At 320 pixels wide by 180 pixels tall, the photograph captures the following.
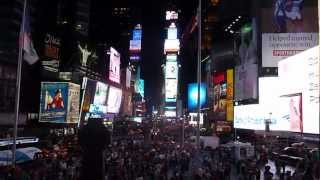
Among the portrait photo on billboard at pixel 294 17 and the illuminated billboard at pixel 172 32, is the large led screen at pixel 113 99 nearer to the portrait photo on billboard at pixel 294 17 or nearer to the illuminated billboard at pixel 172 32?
the portrait photo on billboard at pixel 294 17

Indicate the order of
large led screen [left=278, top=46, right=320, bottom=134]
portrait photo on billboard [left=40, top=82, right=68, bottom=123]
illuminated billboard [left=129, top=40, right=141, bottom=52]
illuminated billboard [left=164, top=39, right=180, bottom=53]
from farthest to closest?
1. illuminated billboard [left=129, top=40, right=141, bottom=52]
2. illuminated billboard [left=164, top=39, right=180, bottom=53]
3. portrait photo on billboard [left=40, top=82, right=68, bottom=123]
4. large led screen [left=278, top=46, right=320, bottom=134]

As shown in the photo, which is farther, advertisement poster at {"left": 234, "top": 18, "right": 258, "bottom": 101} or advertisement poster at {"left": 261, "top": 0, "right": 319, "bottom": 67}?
advertisement poster at {"left": 234, "top": 18, "right": 258, "bottom": 101}

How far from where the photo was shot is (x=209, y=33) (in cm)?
12031

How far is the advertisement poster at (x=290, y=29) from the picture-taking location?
89.1ft

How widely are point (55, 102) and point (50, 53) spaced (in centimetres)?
957

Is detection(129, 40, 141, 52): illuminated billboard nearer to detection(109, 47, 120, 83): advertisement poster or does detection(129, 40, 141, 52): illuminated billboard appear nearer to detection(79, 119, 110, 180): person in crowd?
detection(109, 47, 120, 83): advertisement poster

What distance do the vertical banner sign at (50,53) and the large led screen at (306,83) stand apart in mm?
42513

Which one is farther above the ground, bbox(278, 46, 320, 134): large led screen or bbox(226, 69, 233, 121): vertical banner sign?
bbox(226, 69, 233, 121): vertical banner sign

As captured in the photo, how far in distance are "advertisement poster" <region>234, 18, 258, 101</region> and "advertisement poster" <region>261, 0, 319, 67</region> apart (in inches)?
808

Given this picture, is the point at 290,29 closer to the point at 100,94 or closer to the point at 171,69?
the point at 100,94

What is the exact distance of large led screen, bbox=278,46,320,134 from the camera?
16.4m

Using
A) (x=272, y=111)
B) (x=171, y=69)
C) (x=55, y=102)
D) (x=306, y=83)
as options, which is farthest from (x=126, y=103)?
(x=306, y=83)

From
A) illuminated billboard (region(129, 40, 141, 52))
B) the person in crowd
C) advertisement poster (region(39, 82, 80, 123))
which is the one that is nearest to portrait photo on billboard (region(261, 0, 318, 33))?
the person in crowd

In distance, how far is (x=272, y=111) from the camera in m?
31.8
